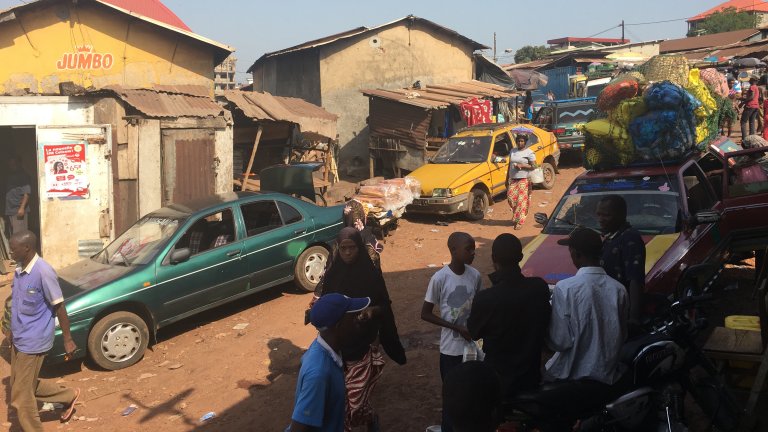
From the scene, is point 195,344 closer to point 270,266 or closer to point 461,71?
point 270,266

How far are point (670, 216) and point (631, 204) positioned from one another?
43 centimetres

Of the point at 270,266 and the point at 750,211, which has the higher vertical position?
the point at 750,211

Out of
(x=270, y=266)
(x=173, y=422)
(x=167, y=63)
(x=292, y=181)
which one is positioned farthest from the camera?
(x=167, y=63)

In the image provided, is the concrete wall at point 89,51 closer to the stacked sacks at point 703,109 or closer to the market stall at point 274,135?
the market stall at point 274,135

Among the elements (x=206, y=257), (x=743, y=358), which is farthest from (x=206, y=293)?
(x=743, y=358)

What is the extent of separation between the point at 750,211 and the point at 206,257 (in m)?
6.11

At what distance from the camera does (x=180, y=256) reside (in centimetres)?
803

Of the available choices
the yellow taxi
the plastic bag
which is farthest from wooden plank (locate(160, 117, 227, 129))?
the plastic bag

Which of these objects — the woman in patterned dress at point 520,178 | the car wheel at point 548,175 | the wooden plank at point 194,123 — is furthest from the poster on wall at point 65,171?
the car wheel at point 548,175

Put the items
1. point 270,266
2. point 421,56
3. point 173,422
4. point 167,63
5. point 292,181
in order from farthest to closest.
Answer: point 421,56
point 167,63
point 292,181
point 270,266
point 173,422

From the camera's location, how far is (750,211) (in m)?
6.75

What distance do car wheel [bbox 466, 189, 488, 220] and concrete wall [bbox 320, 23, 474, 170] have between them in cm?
755

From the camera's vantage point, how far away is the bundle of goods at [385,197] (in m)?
11.9

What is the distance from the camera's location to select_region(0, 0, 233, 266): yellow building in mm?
11797
